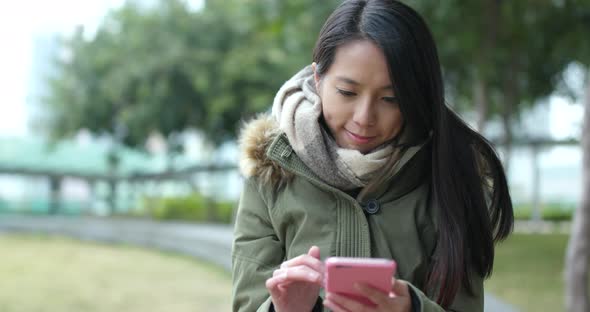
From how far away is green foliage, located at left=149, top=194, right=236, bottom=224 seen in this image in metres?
15.3

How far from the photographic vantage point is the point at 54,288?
23.5 ft

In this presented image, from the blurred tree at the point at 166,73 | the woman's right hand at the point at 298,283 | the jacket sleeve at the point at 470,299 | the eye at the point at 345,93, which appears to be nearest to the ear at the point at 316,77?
the eye at the point at 345,93

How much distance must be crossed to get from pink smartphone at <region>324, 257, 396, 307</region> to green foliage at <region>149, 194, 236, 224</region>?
44.9ft

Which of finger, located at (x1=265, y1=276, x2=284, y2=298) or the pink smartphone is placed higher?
the pink smartphone

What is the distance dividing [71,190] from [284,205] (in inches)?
701

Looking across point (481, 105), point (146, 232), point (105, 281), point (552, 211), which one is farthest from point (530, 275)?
point (552, 211)

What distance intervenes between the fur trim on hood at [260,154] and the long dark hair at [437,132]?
0.72 ft

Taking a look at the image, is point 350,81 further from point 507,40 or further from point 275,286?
point 507,40

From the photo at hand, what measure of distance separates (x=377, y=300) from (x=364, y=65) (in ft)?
1.76

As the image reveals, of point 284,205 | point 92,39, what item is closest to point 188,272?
point 284,205

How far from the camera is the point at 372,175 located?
5.73 ft

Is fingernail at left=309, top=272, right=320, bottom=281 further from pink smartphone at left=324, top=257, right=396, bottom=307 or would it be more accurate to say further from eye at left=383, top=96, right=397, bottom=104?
eye at left=383, top=96, right=397, bottom=104

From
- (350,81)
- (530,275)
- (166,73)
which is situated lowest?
(530,275)

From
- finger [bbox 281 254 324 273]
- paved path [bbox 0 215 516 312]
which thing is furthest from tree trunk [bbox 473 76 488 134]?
finger [bbox 281 254 324 273]
